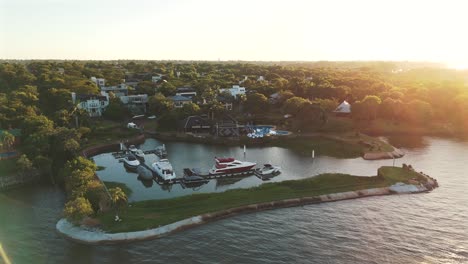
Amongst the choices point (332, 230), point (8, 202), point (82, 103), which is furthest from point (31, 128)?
point (332, 230)

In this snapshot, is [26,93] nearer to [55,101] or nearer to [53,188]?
[55,101]

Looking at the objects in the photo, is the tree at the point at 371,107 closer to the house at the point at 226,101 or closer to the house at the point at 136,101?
the house at the point at 226,101

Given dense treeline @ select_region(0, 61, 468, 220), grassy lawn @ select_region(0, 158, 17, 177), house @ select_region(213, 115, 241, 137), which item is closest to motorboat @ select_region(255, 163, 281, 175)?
dense treeline @ select_region(0, 61, 468, 220)

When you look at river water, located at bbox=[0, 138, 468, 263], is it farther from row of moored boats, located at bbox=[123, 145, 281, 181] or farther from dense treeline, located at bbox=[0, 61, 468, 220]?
dense treeline, located at bbox=[0, 61, 468, 220]

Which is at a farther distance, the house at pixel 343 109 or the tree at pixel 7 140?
the house at pixel 343 109

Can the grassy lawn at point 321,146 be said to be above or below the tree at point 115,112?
below

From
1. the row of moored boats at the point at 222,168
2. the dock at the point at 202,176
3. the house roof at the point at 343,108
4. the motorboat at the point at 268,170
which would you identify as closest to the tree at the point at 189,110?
the dock at the point at 202,176

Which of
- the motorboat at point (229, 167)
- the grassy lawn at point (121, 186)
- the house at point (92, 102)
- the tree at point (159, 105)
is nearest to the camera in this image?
the grassy lawn at point (121, 186)
